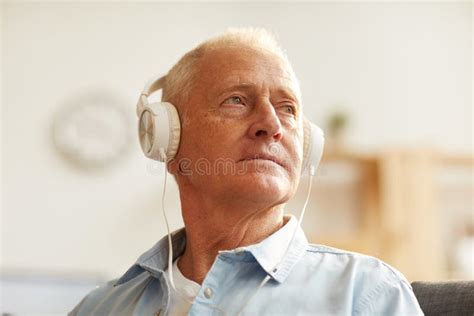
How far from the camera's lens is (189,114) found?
119 cm

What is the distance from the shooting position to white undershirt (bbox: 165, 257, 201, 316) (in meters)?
1.06

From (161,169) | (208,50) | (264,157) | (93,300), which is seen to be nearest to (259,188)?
(264,157)

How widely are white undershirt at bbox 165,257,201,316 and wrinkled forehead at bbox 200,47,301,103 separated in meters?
0.36

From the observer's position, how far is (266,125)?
3.61 ft

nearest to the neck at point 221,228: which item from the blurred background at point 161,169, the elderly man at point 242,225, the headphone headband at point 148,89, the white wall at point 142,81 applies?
the elderly man at point 242,225

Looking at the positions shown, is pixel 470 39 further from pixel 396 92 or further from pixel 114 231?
pixel 114 231

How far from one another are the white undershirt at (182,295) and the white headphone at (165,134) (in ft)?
0.77

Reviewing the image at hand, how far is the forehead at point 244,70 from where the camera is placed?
1158mm

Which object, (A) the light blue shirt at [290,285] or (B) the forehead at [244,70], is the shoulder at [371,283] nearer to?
(A) the light blue shirt at [290,285]

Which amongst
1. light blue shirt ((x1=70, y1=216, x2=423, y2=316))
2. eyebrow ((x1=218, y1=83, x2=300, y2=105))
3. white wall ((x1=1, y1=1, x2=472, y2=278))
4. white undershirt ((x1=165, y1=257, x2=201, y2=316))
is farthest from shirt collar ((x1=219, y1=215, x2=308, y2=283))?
white wall ((x1=1, y1=1, x2=472, y2=278))

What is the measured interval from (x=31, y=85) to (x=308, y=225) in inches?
61.3

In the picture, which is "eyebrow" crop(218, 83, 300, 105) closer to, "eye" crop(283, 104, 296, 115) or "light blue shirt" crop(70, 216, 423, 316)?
"eye" crop(283, 104, 296, 115)

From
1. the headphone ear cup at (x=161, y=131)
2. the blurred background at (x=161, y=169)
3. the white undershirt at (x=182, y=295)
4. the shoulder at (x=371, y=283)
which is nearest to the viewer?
the shoulder at (x=371, y=283)

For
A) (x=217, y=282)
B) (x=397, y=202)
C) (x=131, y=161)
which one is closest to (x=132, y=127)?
(x=131, y=161)
